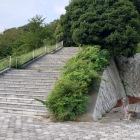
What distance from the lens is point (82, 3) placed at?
20609mm

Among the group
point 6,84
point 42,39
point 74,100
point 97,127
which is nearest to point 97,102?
point 74,100

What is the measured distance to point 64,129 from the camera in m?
9.26

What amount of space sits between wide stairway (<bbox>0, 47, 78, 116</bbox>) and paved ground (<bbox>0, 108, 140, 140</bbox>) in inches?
31.4

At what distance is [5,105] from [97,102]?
3795mm

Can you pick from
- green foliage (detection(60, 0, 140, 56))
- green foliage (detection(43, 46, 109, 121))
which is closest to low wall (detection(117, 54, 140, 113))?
green foliage (detection(60, 0, 140, 56))

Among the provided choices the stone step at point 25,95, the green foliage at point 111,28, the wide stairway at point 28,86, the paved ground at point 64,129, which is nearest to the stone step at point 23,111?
the wide stairway at point 28,86

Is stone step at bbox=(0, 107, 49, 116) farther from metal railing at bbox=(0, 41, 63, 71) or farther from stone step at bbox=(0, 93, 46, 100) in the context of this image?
metal railing at bbox=(0, 41, 63, 71)

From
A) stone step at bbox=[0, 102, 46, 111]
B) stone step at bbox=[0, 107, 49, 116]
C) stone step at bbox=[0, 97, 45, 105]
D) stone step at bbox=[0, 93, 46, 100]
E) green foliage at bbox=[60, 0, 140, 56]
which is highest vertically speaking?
green foliage at bbox=[60, 0, 140, 56]

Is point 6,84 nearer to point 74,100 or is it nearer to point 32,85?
point 32,85

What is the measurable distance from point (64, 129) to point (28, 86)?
5.19m

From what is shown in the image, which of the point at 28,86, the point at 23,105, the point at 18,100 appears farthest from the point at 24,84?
the point at 23,105

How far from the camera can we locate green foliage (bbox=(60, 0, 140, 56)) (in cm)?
1758

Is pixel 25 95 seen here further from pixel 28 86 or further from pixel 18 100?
pixel 28 86

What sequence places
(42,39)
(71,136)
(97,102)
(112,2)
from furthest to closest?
(42,39)
(112,2)
(97,102)
(71,136)
